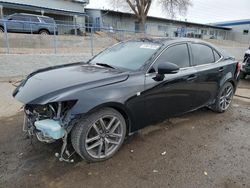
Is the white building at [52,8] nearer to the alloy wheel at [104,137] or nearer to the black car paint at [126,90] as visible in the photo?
the black car paint at [126,90]

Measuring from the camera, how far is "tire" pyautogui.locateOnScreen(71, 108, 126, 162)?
2.68 m

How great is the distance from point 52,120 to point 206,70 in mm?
2829

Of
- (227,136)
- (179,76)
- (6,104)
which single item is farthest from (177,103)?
(6,104)

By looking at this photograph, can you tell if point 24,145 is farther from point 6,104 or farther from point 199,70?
point 199,70

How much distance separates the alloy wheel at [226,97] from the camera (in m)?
4.77

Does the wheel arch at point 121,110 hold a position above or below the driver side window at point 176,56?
below

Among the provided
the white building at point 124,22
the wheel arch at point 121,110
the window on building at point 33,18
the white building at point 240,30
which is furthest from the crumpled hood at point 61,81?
the white building at point 240,30

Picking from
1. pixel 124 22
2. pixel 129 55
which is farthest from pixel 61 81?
pixel 124 22

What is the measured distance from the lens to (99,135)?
9.50ft

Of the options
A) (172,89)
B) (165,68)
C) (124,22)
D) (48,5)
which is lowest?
(172,89)

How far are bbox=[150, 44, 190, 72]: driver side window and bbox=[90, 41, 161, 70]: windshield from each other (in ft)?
0.52

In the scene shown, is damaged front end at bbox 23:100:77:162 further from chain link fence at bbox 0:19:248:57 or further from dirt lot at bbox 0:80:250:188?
chain link fence at bbox 0:19:248:57

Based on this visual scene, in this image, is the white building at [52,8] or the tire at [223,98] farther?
the white building at [52,8]

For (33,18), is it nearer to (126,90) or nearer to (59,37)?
(59,37)
